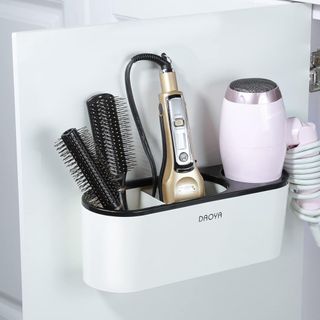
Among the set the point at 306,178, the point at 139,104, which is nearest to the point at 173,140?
the point at 139,104

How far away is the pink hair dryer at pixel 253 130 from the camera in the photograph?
0.90 metres

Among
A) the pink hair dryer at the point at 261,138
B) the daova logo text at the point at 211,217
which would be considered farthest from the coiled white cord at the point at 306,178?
the daova logo text at the point at 211,217

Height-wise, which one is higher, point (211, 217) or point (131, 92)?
point (131, 92)

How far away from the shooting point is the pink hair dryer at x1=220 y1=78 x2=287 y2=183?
90 cm

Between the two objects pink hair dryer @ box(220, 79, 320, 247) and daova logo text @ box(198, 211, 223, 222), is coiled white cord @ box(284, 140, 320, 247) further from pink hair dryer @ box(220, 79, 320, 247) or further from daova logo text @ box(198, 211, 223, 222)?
daova logo text @ box(198, 211, 223, 222)

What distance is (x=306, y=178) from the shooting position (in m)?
0.97

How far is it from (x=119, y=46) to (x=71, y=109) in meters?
0.08

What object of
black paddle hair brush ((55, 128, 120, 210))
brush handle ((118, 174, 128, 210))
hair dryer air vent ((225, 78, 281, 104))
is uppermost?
hair dryer air vent ((225, 78, 281, 104))

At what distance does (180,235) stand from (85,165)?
116mm

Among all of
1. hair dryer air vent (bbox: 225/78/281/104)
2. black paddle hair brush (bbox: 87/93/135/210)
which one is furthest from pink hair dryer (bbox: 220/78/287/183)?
black paddle hair brush (bbox: 87/93/135/210)

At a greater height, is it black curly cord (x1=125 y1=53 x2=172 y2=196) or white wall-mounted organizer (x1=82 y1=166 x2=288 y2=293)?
black curly cord (x1=125 y1=53 x2=172 y2=196)

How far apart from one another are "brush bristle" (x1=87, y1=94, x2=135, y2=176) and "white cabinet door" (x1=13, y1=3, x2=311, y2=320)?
0.04ft

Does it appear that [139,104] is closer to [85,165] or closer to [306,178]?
[85,165]

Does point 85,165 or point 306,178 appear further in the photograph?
point 306,178
